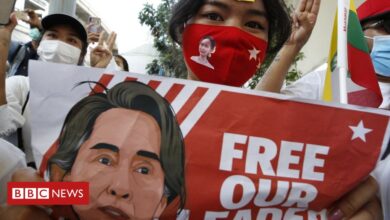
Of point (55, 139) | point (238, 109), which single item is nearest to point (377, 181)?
point (238, 109)

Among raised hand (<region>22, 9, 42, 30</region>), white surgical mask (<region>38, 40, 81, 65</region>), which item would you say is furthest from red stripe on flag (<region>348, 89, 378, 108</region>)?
raised hand (<region>22, 9, 42, 30</region>)

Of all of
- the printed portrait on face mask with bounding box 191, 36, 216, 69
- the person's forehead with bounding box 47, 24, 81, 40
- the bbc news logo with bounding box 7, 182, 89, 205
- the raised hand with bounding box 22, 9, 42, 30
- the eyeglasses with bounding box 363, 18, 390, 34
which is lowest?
the bbc news logo with bounding box 7, 182, 89, 205

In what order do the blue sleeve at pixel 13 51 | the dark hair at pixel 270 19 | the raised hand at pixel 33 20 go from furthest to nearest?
the raised hand at pixel 33 20 < the blue sleeve at pixel 13 51 < the dark hair at pixel 270 19

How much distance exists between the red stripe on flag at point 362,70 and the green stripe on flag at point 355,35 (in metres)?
0.02

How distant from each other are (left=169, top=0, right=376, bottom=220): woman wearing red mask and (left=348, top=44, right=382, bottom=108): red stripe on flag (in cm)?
21

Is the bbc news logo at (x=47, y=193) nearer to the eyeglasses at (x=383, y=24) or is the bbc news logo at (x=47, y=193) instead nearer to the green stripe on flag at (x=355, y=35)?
the green stripe on flag at (x=355, y=35)

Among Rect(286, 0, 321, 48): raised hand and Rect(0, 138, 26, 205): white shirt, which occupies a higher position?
Rect(286, 0, 321, 48): raised hand

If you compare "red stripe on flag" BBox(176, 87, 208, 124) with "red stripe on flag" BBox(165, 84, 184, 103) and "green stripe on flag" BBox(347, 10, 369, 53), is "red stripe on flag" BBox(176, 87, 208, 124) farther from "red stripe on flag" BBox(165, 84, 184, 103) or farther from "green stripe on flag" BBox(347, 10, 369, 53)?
"green stripe on flag" BBox(347, 10, 369, 53)

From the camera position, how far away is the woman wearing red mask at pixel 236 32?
1011mm

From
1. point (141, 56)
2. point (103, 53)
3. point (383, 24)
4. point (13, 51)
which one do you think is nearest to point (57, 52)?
point (103, 53)

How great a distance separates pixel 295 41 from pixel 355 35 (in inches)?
7.9

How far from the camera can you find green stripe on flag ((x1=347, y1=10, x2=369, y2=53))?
0.90 meters

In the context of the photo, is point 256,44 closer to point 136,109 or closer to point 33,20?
point 136,109

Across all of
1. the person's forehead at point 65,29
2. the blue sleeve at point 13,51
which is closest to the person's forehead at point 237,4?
the person's forehead at point 65,29
